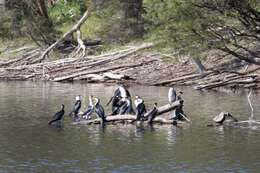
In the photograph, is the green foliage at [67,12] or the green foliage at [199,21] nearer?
the green foliage at [199,21]

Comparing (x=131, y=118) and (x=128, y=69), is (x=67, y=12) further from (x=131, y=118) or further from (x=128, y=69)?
(x=131, y=118)

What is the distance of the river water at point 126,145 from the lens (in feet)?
98.9

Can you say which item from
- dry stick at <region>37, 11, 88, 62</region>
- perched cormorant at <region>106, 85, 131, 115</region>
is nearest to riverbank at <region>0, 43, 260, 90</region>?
dry stick at <region>37, 11, 88, 62</region>

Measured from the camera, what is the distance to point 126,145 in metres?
34.5

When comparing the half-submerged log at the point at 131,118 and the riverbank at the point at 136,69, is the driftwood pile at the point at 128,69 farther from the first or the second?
the half-submerged log at the point at 131,118

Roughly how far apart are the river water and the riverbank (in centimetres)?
1196

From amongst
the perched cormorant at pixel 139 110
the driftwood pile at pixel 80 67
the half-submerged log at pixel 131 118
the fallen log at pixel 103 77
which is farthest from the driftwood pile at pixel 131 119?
the driftwood pile at pixel 80 67

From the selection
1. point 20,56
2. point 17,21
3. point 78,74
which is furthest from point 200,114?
point 17,21

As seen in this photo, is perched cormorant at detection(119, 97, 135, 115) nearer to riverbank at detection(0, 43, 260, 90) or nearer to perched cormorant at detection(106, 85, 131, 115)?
perched cormorant at detection(106, 85, 131, 115)

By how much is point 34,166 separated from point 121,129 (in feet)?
31.3

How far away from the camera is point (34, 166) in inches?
1186

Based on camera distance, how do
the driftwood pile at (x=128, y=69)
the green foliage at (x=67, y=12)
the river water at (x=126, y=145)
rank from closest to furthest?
the river water at (x=126, y=145) → the driftwood pile at (x=128, y=69) → the green foliage at (x=67, y=12)

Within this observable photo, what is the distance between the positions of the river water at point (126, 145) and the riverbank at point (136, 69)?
12.0m

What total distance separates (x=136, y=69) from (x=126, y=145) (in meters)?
34.0
